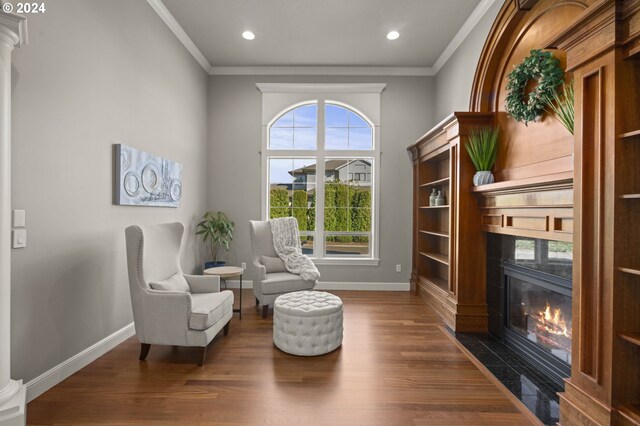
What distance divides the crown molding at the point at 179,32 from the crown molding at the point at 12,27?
2116mm

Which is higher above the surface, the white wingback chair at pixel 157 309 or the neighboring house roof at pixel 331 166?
the neighboring house roof at pixel 331 166

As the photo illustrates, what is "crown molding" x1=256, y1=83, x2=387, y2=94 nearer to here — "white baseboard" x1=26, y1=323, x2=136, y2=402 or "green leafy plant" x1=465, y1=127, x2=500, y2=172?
"green leafy plant" x1=465, y1=127, x2=500, y2=172

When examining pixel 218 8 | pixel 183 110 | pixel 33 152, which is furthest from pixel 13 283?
pixel 218 8

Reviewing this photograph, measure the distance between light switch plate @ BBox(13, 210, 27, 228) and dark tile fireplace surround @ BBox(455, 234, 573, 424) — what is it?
3.41 metres

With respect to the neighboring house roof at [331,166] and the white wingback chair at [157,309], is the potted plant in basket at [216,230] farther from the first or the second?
the white wingback chair at [157,309]

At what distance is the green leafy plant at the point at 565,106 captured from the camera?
2176 millimetres

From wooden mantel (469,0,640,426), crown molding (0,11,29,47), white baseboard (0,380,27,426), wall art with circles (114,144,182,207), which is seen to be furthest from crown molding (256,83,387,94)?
white baseboard (0,380,27,426)

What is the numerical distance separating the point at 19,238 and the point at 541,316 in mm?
3780

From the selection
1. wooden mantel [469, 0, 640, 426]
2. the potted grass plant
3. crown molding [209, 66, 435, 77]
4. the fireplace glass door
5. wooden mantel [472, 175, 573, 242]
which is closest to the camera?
wooden mantel [469, 0, 640, 426]

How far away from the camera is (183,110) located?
173 inches

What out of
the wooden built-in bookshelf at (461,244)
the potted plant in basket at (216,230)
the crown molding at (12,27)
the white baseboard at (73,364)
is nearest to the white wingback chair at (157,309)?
the white baseboard at (73,364)

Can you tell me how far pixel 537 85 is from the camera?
8.51 feet

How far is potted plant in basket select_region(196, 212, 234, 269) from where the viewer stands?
189 inches

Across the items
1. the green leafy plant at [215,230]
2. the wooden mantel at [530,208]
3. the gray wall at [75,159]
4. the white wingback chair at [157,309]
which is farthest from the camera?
the green leafy plant at [215,230]
